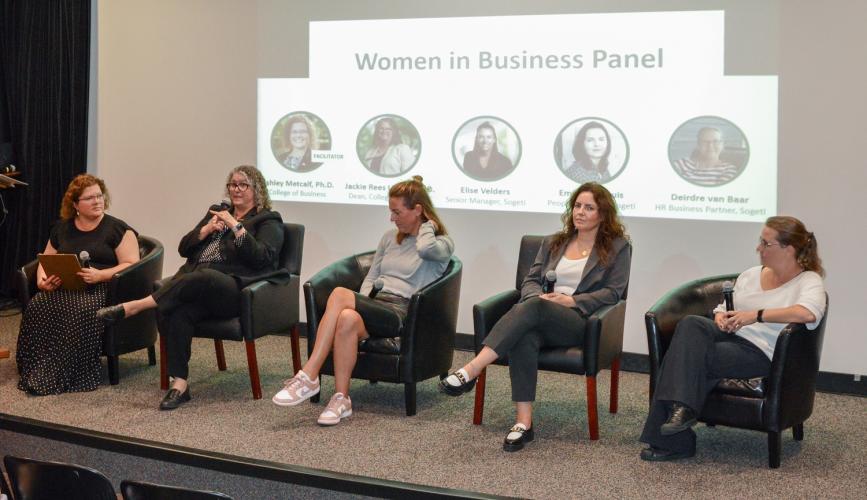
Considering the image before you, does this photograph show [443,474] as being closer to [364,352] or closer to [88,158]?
[364,352]

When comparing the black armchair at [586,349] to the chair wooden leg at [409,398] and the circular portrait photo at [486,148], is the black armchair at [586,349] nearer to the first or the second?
the chair wooden leg at [409,398]

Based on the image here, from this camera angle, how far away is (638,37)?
5.23 meters

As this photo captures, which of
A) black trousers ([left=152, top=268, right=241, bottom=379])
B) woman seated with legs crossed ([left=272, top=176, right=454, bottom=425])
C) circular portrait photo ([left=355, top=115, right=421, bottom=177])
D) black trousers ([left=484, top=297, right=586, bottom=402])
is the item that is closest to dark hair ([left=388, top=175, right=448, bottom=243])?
woman seated with legs crossed ([left=272, top=176, right=454, bottom=425])

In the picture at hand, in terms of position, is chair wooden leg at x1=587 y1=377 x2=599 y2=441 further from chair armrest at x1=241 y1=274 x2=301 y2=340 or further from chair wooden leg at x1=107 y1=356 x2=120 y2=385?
chair wooden leg at x1=107 y1=356 x2=120 y2=385

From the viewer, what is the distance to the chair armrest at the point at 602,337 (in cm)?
410

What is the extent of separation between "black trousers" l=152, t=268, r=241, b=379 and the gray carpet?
0.25 meters

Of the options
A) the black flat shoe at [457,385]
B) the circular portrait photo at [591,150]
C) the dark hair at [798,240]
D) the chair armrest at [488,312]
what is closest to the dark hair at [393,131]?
the circular portrait photo at [591,150]

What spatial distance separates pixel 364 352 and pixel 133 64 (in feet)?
10.3

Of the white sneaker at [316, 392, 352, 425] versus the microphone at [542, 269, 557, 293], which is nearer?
the white sneaker at [316, 392, 352, 425]

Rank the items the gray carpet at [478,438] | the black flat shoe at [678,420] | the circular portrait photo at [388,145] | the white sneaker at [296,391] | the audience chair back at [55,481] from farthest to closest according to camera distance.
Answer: the circular portrait photo at [388,145], the white sneaker at [296,391], the black flat shoe at [678,420], the gray carpet at [478,438], the audience chair back at [55,481]

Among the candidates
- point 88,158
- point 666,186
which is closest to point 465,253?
point 666,186

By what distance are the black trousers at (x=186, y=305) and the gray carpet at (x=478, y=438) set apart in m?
0.25

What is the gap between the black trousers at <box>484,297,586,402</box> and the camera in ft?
13.5

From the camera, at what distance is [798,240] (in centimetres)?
389
